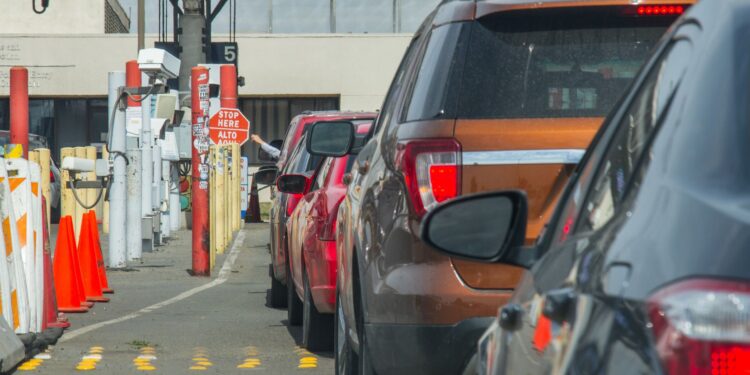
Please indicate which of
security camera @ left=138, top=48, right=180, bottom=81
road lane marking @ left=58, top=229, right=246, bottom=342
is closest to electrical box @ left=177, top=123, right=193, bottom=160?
road lane marking @ left=58, top=229, right=246, bottom=342

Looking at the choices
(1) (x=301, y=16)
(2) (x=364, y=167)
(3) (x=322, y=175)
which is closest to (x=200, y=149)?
(3) (x=322, y=175)

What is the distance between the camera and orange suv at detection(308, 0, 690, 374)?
5.00m

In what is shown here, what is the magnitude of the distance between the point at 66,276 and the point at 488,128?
8.12 meters

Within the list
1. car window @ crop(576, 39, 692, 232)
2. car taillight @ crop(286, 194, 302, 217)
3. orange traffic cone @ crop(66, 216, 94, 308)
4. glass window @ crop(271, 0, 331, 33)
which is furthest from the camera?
glass window @ crop(271, 0, 331, 33)

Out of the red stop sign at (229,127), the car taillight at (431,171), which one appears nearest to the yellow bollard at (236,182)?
the red stop sign at (229,127)

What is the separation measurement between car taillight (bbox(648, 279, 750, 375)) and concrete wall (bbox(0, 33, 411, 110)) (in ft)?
139

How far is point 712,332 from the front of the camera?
1.82m

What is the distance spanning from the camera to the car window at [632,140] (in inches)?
92.4

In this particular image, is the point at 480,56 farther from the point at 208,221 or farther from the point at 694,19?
the point at 208,221

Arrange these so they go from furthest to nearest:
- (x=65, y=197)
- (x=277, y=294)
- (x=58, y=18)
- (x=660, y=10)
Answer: (x=58, y=18)
(x=65, y=197)
(x=277, y=294)
(x=660, y=10)

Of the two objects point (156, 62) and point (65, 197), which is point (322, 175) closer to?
point (156, 62)

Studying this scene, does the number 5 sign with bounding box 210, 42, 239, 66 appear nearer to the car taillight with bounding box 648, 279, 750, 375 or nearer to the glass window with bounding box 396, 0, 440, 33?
the glass window with bounding box 396, 0, 440, 33

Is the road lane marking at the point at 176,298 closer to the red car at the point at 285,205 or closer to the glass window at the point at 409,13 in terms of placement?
the red car at the point at 285,205

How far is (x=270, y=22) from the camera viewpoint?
A: 47000mm
